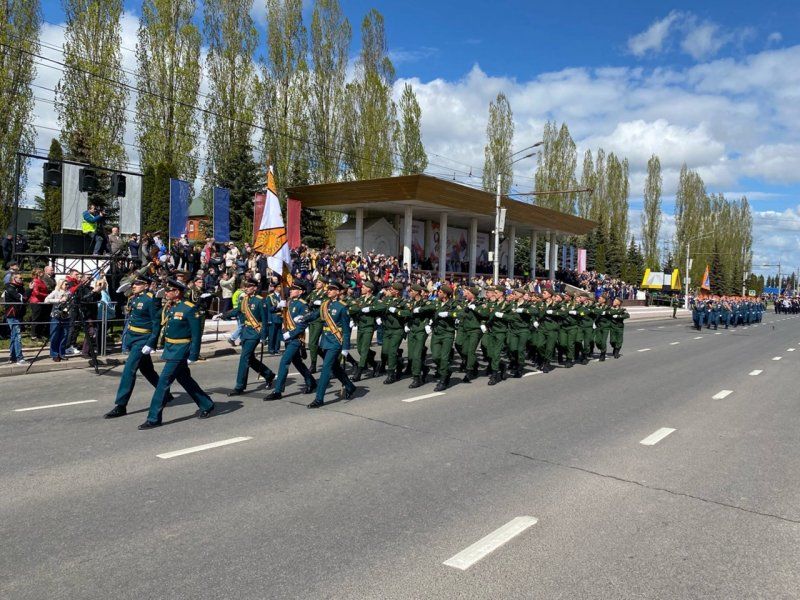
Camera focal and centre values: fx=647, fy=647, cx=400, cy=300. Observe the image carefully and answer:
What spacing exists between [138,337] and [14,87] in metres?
25.2

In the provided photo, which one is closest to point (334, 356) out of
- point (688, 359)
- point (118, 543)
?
point (118, 543)

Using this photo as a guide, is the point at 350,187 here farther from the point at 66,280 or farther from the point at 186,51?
the point at 66,280

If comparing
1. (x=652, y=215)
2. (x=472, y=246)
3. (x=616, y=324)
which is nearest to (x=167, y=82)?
(x=472, y=246)

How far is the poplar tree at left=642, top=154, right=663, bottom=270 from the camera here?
76312 mm

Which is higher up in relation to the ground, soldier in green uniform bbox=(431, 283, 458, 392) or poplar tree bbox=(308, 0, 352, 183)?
poplar tree bbox=(308, 0, 352, 183)

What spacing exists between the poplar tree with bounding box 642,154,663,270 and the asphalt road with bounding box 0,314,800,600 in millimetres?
71171

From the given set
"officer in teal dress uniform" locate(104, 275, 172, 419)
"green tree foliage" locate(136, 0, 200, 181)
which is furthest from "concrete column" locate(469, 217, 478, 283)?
"officer in teal dress uniform" locate(104, 275, 172, 419)

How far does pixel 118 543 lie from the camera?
4.27 metres

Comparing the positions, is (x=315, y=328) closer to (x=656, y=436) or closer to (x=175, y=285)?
(x=175, y=285)

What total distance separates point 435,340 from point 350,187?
23265 millimetres

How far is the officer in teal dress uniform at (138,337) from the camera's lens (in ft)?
26.7

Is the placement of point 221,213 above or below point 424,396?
above

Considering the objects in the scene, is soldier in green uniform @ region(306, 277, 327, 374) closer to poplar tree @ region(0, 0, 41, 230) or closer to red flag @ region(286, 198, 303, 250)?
red flag @ region(286, 198, 303, 250)

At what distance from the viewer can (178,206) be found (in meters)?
23.9
